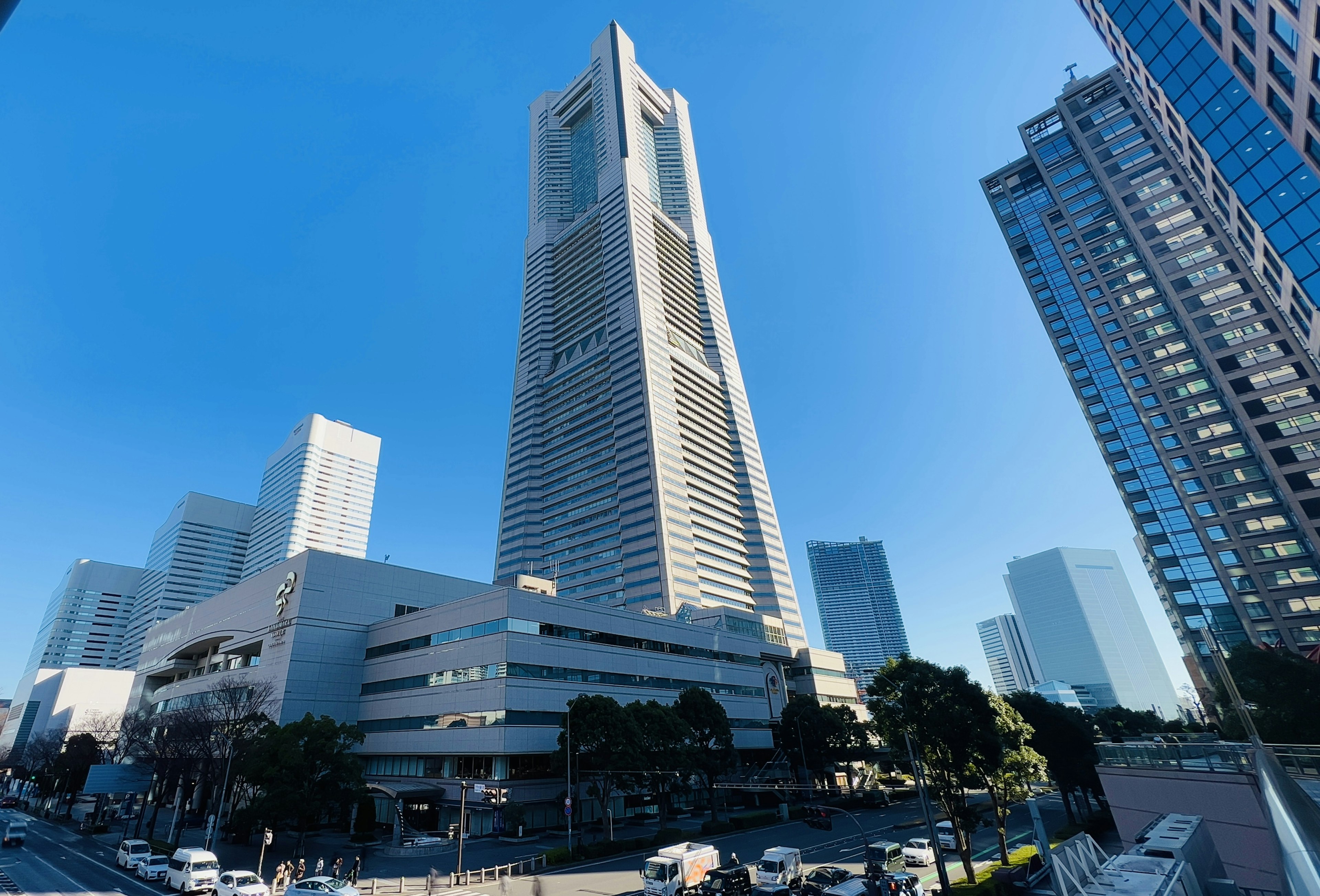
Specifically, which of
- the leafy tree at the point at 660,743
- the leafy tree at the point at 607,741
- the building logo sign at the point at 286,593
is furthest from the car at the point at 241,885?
the building logo sign at the point at 286,593

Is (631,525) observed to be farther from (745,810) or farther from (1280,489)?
(1280,489)

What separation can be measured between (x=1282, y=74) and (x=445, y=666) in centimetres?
7651

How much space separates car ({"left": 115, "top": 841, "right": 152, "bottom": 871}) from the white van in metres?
6.10

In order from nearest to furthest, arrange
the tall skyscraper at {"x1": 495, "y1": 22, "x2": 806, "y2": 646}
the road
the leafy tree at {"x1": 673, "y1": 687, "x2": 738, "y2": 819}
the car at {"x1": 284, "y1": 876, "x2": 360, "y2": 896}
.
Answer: the car at {"x1": 284, "y1": 876, "x2": 360, "y2": 896}, the road, the leafy tree at {"x1": 673, "y1": 687, "x2": 738, "y2": 819}, the tall skyscraper at {"x1": 495, "y1": 22, "x2": 806, "y2": 646}

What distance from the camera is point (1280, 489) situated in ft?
244

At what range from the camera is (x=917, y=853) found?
36406mm

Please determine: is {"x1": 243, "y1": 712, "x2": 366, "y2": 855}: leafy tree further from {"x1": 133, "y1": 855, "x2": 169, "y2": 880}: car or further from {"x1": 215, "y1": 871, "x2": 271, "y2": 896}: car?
{"x1": 215, "y1": 871, "x2": 271, "y2": 896}: car

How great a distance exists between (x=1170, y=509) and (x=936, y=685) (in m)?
83.9

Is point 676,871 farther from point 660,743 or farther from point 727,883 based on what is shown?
point 660,743

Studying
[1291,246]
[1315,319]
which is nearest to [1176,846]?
[1291,246]

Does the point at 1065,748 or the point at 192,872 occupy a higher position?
the point at 1065,748

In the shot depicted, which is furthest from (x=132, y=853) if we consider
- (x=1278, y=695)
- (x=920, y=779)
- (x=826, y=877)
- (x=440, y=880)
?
(x=1278, y=695)

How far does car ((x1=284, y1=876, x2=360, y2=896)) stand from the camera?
26.6m

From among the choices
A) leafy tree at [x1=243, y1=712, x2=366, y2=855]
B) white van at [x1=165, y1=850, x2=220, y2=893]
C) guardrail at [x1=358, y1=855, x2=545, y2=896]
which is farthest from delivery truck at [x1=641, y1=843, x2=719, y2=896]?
leafy tree at [x1=243, y1=712, x2=366, y2=855]
